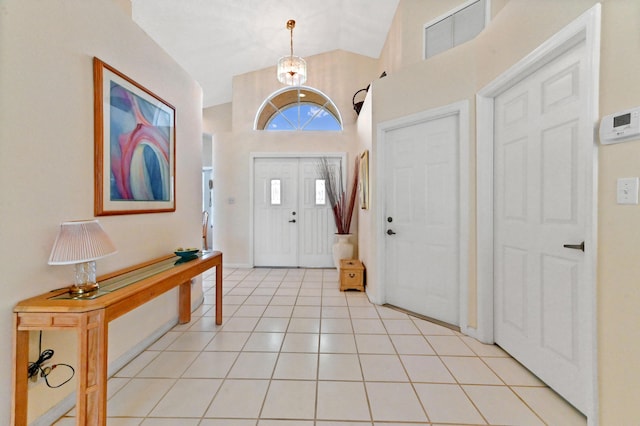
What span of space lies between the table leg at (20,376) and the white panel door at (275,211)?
12.2 feet

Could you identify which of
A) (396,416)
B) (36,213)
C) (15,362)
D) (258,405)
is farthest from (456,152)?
(15,362)

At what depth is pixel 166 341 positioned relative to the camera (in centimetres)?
227

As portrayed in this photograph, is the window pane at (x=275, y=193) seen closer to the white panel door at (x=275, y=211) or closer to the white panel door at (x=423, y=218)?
the white panel door at (x=275, y=211)

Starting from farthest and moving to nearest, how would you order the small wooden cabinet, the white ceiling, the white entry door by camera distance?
the white entry door, the small wooden cabinet, the white ceiling

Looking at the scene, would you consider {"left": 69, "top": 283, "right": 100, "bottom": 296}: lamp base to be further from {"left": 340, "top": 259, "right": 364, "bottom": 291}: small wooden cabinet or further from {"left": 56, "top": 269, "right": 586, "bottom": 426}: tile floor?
{"left": 340, "top": 259, "right": 364, "bottom": 291}: small wooden cabinet

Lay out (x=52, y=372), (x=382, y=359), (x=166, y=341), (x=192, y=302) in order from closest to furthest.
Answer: (x=52, y=372), (x=382, y=359), (x=166, y=341), (x=192, y=302)

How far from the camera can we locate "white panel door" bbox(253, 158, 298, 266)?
488cm

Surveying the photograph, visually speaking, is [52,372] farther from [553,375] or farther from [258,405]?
[553,375]

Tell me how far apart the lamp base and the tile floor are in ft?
2.33

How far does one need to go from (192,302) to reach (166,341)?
2.10 feet

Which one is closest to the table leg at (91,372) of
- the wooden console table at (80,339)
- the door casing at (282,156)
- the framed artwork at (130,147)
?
the wooden console table at (80,339)

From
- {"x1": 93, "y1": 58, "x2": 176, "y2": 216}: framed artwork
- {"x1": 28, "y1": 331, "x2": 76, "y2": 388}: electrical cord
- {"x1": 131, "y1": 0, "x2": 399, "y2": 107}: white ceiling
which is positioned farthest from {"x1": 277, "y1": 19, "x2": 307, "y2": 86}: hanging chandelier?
{"x1": 28, "y1": 331, "x2": 76, "y2": 388}: electrical cord

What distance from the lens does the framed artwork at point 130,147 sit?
5.49 feet

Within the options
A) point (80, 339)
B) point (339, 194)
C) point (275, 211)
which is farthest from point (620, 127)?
point (275, 211)
